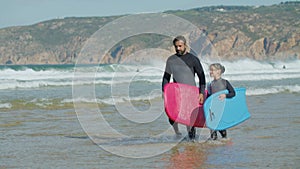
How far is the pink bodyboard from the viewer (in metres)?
8.22

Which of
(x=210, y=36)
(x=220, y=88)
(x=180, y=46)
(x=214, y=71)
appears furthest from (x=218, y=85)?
(x=210, y=36)

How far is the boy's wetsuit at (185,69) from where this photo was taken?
820cm

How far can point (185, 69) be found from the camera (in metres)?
8.28

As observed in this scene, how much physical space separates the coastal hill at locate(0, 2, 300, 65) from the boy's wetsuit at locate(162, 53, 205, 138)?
82.9 m

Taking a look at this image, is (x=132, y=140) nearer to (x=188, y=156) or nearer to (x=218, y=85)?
(x=218, y=85)

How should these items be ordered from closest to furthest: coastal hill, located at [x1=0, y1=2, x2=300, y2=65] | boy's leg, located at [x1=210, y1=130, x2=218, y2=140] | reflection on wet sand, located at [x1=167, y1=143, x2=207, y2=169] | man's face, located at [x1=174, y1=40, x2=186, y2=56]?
reflection on wet sand, located at [x1=167, y1=143, x2=207, y2=169] < man's face, located at [x1=174, y1=40, x2=186, y2=56] < boy's leg, located at [x1=210, y1=130, x2=218, y2=140] < coastal hill, located at [x1=0, y1=2, x2=300, y2=65]

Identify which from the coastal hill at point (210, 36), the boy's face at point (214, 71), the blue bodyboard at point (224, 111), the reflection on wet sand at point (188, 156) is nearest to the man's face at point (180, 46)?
the boy's face at point (214, 71)

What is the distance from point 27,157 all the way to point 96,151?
946mm

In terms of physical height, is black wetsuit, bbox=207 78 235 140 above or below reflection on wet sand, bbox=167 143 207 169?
above

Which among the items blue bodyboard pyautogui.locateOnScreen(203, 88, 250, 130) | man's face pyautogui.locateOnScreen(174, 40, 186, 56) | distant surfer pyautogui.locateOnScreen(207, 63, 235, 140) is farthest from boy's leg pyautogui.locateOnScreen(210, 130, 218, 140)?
man's face pyautogui.locateOnScreen(174, 40, 186, 56)

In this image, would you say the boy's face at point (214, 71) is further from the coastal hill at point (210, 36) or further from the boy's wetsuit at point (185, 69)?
the coastal hill at point (210, 36)

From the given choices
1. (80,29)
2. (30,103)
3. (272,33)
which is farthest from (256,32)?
(30,103)

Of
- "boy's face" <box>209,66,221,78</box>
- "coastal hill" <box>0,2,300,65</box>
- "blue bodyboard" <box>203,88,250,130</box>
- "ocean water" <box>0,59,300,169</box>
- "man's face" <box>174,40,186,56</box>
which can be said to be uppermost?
"man's face" <box>174,40,186,56</box>

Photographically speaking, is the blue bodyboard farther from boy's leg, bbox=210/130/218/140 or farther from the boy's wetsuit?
the boy's wetsuit
